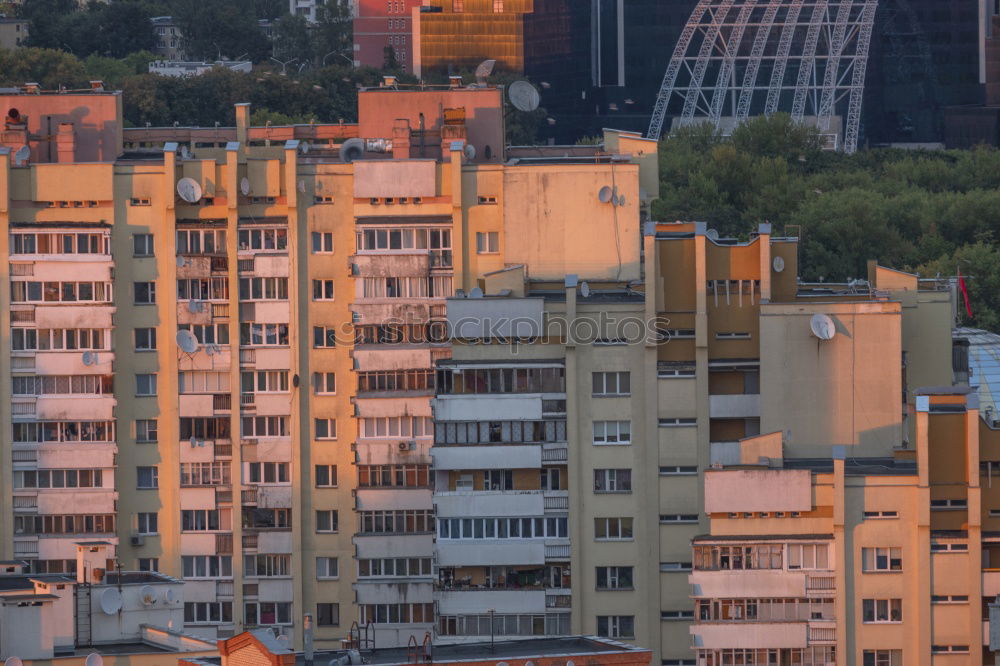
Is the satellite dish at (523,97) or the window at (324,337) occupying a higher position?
the satellite dish at (523,97)

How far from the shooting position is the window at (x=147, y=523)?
9906 centimetres

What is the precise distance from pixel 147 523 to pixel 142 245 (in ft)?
26.2

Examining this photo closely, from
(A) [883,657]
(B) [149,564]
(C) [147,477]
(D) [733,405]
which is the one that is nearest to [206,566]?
(B) [149,564]

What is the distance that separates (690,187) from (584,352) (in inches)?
3217

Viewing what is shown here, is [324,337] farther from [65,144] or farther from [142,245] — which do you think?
[65,144]

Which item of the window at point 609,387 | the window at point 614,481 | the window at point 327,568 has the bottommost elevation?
the window at point 327,568

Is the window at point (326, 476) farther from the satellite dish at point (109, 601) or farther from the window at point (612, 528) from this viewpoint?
the satellite dish at point (109, 601)

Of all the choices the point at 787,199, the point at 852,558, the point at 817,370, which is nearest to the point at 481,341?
the point at 817,370

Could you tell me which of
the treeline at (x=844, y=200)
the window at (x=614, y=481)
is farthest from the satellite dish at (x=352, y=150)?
the treeline at (x=844, y=200)

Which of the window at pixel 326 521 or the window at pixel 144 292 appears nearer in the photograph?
the window at pixel 326 521

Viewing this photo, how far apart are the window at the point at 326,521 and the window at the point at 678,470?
1131cm

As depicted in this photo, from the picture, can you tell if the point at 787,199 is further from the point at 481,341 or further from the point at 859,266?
the point at 481,341

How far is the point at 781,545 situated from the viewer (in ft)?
268

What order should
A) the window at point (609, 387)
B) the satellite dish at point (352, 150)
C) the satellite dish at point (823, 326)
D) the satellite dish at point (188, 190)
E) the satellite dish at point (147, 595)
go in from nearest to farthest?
the satellite dish at point (147, 595)
the satellite dish at point (823, 326)
the window at point (609, 387)
the satellite dish at point (188, 190)
the satellite dish at point (352, 150)
